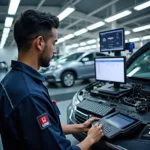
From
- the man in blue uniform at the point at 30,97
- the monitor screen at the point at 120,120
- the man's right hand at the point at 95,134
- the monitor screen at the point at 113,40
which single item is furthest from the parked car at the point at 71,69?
the man in blue uniform at the point at 30,97

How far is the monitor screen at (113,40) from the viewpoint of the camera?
2064mm

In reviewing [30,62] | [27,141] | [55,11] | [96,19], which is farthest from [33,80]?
[96,19]

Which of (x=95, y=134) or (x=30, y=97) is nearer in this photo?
(x=30, y=97)

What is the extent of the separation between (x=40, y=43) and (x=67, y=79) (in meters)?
5.84

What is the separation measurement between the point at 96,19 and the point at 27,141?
1115cm

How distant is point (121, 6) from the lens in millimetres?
9727

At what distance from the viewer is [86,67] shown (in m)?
7.11

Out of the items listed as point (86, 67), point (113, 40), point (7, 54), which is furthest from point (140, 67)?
point (7, 54)

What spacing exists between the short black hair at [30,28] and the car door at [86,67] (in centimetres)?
594

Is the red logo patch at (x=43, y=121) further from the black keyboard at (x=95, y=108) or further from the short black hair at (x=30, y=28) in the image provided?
the black keyboard at (x=95, y=108)

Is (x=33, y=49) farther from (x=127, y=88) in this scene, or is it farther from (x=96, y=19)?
(x=96, y=19)

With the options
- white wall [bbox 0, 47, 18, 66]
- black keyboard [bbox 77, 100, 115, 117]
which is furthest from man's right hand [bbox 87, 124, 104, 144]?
white wall [bbox 0, 47, 18, 66]

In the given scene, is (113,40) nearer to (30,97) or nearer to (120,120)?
(120,120)

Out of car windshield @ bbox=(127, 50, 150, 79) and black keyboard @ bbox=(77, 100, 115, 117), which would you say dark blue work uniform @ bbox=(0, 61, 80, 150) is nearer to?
black keyboard @ bbox=(77, 100, 115, 117)
